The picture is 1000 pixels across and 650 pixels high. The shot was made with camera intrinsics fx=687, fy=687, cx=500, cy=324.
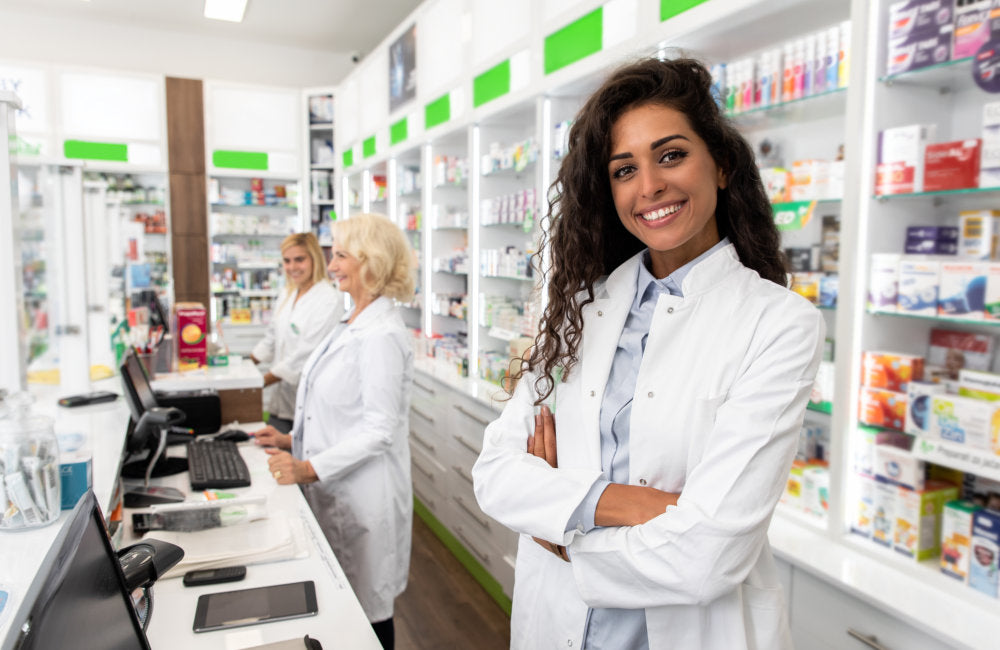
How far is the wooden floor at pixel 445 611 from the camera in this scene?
10.0 feet

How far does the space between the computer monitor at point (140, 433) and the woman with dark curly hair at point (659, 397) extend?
1.42 m

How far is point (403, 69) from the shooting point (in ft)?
17.6

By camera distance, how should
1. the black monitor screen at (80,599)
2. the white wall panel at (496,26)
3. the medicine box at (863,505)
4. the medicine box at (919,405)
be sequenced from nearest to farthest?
the black monitor screen at (80,599), the medicine box at (919,405), the medicine box at (863,505), the white wall panel at (496,26)

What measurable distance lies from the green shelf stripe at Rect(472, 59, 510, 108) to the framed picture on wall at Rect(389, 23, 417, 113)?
3.69ft

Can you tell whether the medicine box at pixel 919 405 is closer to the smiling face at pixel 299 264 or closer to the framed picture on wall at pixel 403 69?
the smiling face at pixel 299 264

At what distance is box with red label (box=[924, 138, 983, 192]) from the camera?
A: 5.96 feet

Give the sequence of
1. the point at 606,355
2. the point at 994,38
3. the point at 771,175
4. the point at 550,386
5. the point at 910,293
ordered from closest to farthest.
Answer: the point at 606,355, the point at 550,386, the point at 994,38, the point at 910,293, the point at 771,175

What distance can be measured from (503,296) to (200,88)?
496 centimetres

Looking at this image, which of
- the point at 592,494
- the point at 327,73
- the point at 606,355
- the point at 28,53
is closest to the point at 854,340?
the point at 606,355

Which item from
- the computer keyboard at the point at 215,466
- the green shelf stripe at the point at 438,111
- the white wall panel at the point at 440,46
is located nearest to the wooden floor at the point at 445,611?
the computer keyboard at the point at 215,466

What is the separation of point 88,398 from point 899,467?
3.15 m

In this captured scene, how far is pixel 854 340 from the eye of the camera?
79.7 inches

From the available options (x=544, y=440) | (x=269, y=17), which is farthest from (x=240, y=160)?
→ (x=544, y=440)

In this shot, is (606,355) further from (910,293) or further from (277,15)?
(277,15)
